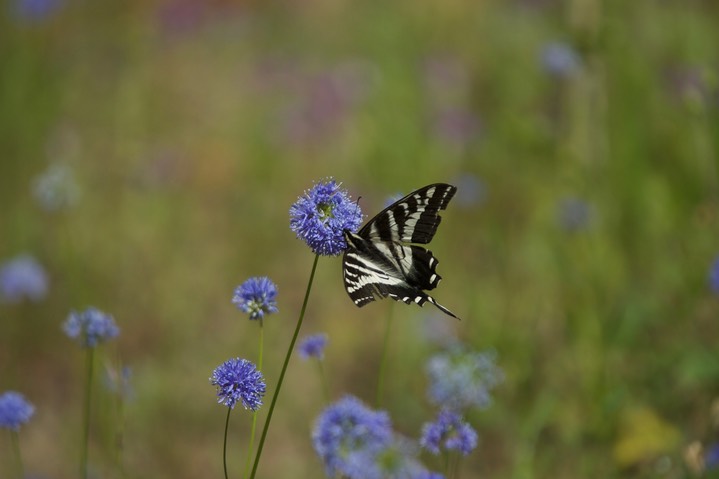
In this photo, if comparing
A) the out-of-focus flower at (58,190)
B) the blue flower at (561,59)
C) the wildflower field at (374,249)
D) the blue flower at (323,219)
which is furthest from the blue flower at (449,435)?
the blue flower at (561,59)

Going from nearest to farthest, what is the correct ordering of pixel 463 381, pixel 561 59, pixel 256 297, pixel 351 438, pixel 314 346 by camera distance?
pixel 351 438 < pixel 256 297 < pixel 314 346 < pixel 463 381 < pixel 561 59

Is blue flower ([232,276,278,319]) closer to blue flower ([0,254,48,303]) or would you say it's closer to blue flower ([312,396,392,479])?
blue flower ([312,396,392,479])

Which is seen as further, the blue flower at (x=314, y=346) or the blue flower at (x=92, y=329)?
the blue flower at (x=92, y=329)

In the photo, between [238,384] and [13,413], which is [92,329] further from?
[238,384]

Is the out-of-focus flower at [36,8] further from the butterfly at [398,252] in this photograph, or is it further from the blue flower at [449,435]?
the blue flower at [449,435]

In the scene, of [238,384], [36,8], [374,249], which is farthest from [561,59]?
[36,8]

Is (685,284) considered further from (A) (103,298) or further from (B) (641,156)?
(A) (103,298)

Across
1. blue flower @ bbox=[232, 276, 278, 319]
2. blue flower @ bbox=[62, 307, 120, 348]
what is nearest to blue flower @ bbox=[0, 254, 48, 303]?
blue flower @ bbox=[62, 307, 120, 348]
